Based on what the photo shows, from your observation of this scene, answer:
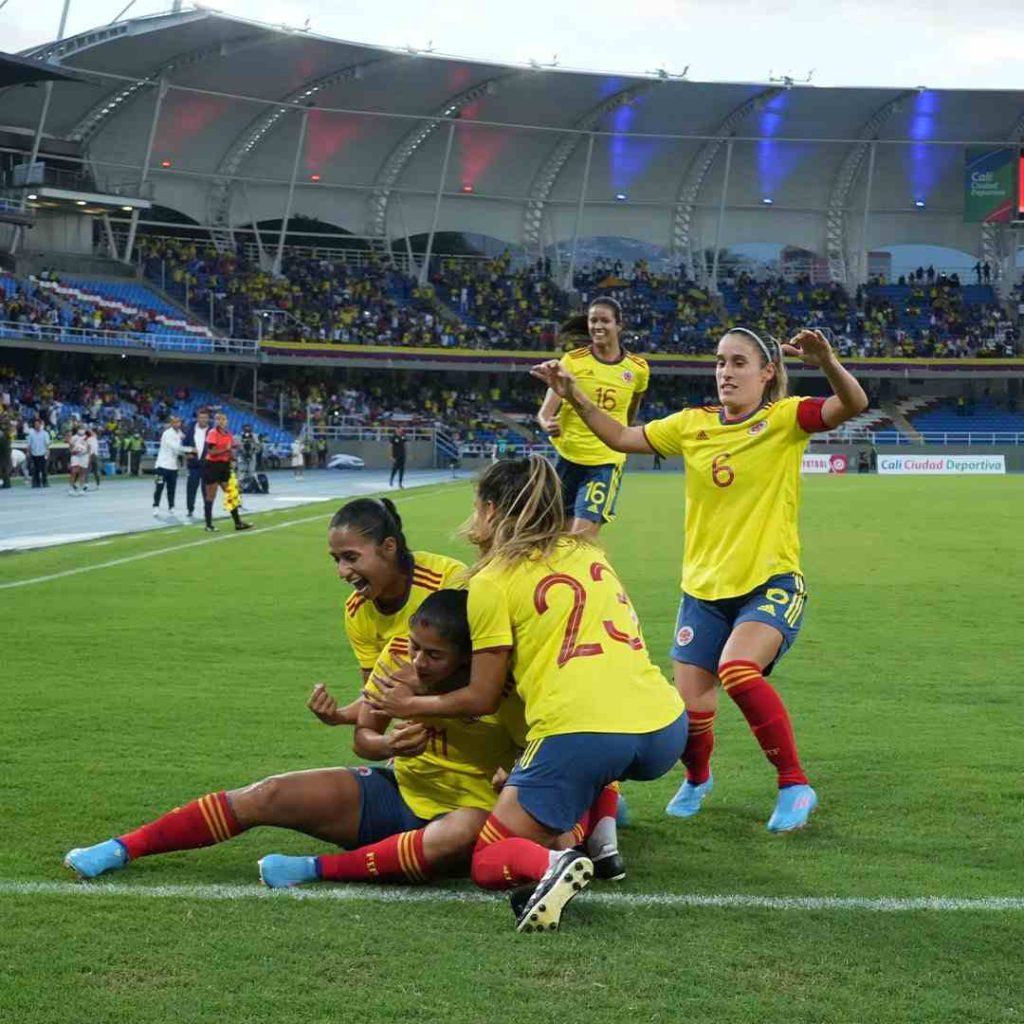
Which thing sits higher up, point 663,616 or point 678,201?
point 678,201

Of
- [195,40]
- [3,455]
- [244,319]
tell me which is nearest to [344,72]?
[195,40]

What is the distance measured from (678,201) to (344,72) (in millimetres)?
18853

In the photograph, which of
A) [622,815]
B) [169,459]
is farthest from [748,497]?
[169,459]

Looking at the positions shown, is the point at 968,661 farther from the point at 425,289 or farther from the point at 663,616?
the point at 425,289

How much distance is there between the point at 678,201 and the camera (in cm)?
7056

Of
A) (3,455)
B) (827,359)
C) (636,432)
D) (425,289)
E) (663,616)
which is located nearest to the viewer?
(827,359)

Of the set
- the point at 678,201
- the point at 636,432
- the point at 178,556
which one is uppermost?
the point at 678,201

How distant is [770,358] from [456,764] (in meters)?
2.25

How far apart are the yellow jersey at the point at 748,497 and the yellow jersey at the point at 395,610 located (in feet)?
4.12

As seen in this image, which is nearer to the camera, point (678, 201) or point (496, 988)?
point (496, 988)

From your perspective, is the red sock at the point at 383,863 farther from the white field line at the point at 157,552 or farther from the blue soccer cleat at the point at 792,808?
the white field line at the point at 157,552

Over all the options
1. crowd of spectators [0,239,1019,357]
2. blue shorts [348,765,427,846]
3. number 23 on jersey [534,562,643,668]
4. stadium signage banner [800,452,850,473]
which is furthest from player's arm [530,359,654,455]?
crowd of spectators [0,239,1019,357]

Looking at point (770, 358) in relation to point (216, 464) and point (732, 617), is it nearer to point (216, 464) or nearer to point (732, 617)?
point (732, 617)

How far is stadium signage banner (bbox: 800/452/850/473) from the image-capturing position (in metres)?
55.2
